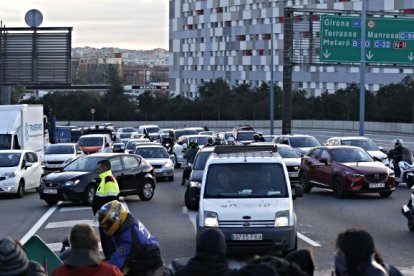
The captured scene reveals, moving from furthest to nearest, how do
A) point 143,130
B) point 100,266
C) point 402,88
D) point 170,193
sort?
point 402,88 → point 143,130 → point 170,193 → point 100,266

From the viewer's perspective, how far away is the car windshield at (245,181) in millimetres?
15969

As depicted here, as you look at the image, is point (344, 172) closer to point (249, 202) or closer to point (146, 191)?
point (146, 191)

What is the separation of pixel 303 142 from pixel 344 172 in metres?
11.9

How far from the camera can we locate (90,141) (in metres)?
52.1

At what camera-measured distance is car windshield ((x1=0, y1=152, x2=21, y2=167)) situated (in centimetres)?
2972

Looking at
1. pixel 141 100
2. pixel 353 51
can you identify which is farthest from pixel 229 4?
pixel 353 51

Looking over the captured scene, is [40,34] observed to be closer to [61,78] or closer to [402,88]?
[61,78]

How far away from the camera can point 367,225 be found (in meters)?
20.2

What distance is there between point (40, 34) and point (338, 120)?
53.3 m

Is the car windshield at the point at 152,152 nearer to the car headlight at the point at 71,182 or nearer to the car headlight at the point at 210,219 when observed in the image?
the car headlight at the point at 71,182

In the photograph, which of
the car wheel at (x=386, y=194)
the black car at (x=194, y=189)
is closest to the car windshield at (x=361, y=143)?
the car wheel at (x=386, y=194)

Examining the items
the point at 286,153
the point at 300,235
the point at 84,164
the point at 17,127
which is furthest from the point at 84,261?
the point at 17,127

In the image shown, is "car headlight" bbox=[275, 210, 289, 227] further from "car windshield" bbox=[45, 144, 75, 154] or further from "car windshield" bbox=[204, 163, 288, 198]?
"car windshield" bbox=[45, 144, 75, 154]

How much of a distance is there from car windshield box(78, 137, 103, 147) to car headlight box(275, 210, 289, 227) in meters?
36.8
